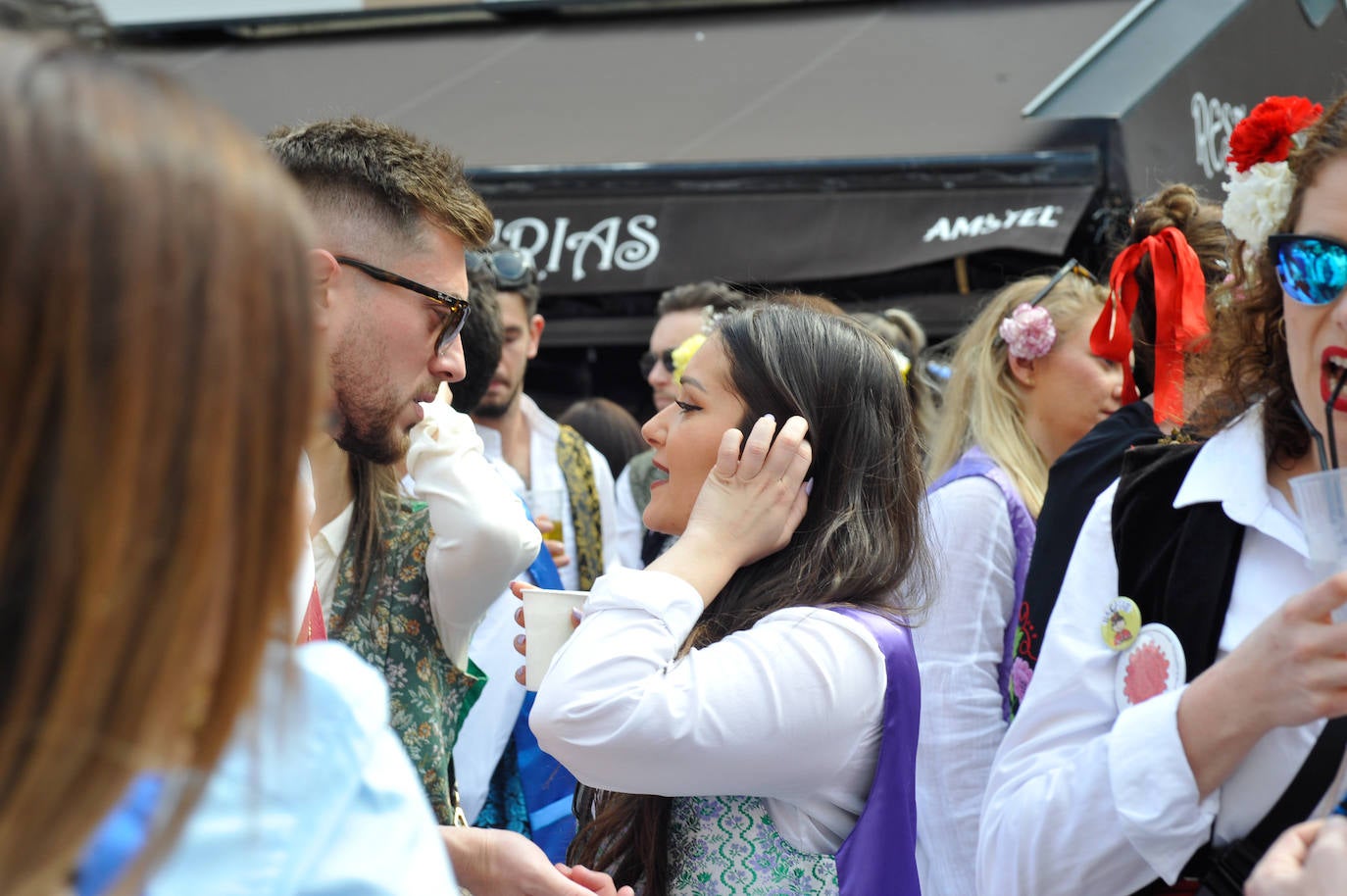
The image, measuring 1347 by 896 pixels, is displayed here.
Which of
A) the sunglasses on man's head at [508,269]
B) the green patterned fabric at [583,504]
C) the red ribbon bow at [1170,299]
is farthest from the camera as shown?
the sunglasses on man's head at [508,269]

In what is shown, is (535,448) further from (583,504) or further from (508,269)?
(508,269)

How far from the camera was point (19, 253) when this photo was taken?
0.74 meters

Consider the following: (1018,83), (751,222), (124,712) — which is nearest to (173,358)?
(124,712)

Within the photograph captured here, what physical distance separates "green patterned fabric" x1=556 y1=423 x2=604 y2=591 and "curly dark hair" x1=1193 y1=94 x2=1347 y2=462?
2559mm

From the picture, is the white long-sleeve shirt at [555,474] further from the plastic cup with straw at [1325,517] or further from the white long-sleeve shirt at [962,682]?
the plastic cup with straw at [1325,517]

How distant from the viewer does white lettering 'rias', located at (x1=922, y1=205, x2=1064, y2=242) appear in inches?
244

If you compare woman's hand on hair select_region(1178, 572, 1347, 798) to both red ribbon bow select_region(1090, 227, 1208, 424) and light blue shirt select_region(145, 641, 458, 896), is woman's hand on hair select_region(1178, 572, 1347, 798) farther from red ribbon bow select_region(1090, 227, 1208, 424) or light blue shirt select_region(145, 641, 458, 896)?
red ribbon bow select_region(1090, 227, 1208, 424)

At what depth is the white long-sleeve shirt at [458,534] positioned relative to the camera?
2.44 m

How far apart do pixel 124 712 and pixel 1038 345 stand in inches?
123

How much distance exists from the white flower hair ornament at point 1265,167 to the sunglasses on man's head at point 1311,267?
6.3 inches

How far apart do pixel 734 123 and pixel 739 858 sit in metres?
6.48

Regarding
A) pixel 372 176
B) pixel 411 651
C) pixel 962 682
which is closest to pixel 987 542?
pixel 962 682

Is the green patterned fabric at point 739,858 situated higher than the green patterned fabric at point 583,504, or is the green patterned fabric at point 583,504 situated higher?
the green patterned fabric at point 583,504

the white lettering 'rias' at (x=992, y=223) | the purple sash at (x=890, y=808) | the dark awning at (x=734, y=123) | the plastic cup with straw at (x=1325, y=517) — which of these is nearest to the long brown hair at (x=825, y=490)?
the purple sash at (x=890, y=808)
